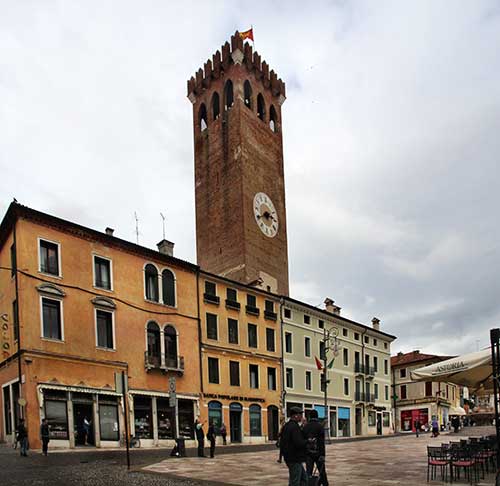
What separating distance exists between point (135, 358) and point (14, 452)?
8.32 metres

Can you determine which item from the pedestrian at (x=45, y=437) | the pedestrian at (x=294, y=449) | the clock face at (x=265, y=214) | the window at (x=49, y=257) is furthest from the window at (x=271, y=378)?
the pedestrian at (x=294, y=449)

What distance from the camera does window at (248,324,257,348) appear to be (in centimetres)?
3775

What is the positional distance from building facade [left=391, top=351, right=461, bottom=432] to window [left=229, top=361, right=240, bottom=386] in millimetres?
33665

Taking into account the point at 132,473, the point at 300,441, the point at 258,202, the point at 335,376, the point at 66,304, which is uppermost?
the point at 258,202

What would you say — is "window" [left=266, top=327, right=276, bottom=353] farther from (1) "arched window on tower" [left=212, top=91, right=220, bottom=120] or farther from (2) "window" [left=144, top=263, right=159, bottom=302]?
(1) "arched window on tower" [left=212, top=91, right=220, bottom=120]

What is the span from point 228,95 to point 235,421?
32.3m

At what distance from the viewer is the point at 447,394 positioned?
6750cm

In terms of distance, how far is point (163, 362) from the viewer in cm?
3038

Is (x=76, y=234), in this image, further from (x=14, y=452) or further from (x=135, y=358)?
(x=14, y=452)

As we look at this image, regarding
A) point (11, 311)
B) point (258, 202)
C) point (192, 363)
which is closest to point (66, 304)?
point (11, 311)

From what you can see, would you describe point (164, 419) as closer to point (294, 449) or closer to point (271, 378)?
point (271, 378)

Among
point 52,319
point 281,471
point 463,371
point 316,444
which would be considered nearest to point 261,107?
point 52,319

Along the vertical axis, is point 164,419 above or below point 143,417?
below

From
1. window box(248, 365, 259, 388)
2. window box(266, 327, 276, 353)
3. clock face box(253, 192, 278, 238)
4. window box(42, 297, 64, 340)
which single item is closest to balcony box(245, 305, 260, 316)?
window box(266, 327, 276, 353)
